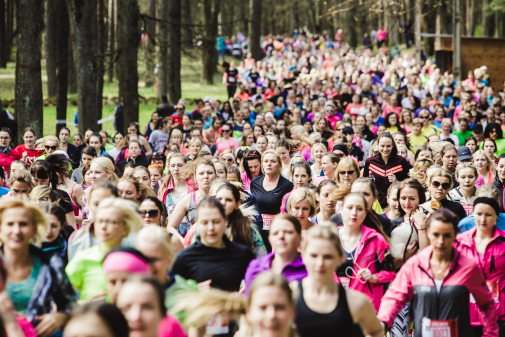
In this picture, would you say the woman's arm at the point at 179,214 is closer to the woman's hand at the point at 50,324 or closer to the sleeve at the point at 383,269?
the sleeve at the point at 383,269

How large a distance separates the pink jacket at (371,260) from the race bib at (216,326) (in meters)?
1.33

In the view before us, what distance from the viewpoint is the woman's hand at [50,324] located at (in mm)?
4109

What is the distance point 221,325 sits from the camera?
504 centimetres

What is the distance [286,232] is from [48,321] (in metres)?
1.78

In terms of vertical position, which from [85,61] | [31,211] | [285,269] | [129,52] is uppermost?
[129,52]

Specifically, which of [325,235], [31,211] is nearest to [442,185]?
[325,235]

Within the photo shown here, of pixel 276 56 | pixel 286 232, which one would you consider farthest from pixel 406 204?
pixel 276 56

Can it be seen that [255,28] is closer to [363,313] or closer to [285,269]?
[285,269]

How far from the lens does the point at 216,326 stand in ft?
16.5

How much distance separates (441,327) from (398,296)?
0.38m

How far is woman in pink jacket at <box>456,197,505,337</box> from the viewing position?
19.8ft

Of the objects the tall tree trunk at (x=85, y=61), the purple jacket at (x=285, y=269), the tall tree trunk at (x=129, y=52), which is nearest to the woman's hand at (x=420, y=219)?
the purple jacket at (x=285, y=269)

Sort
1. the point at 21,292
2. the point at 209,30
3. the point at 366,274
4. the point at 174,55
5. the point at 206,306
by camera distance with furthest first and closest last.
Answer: the point at 209,30, the point at 174,55, the point at 366,274, the point at 21,292, the point at 206,306

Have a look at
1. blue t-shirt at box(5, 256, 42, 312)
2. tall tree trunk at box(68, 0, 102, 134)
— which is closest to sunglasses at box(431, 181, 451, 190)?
blue t-shirt at box(5, 256, 42, 312)
